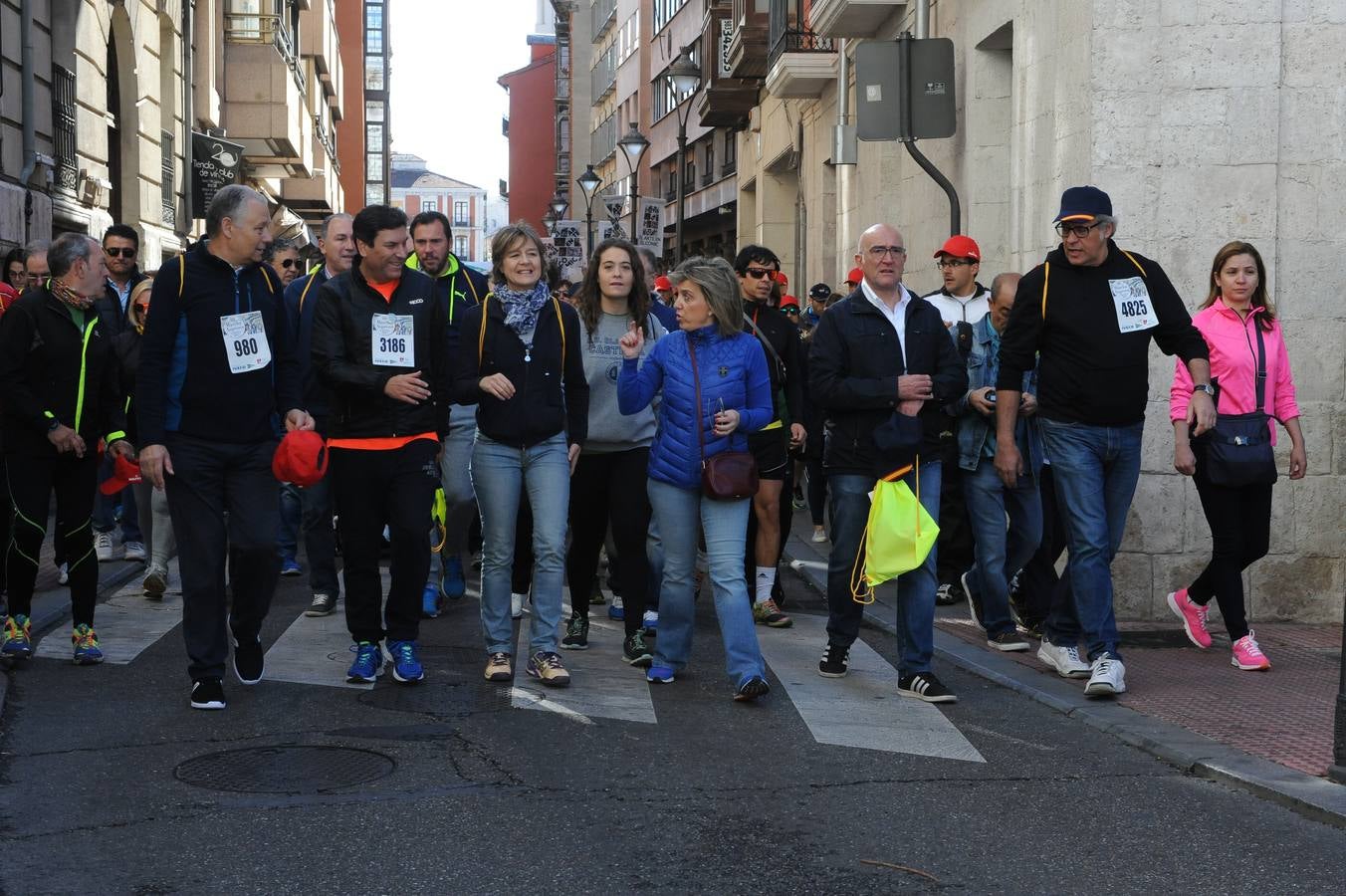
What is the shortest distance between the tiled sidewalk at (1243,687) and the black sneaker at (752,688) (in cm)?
147

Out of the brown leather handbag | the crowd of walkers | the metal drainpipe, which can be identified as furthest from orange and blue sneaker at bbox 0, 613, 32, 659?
the metal drainpipe

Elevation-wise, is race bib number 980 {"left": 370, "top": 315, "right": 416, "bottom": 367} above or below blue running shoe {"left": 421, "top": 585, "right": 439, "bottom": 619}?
above

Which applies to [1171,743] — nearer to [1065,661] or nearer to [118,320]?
[1065,661]

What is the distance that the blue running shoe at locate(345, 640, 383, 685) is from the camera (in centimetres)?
738

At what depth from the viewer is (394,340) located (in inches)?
286

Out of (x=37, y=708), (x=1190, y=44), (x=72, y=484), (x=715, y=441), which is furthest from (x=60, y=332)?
(x=1190, y=44)

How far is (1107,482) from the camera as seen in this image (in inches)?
297

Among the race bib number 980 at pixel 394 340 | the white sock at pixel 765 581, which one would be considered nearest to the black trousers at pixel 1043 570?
the white sock at pixel 765 581

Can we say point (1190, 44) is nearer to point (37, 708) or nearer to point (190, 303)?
point (190, 303)

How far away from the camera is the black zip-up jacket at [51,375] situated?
7.73 metres

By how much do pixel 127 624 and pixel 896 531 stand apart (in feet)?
13.3

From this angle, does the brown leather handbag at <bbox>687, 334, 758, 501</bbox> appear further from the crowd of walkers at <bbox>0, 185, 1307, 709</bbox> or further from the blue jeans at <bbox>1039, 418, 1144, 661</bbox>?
the blue jeans at <bbox>1039, 418, 1144, 661</bbox>

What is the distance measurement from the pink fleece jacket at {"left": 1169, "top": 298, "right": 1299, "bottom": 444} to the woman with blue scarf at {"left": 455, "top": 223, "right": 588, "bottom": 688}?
9.38ft

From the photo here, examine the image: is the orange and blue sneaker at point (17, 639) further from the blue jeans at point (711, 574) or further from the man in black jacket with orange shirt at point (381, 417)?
the blue jeans at point (711, 574)
